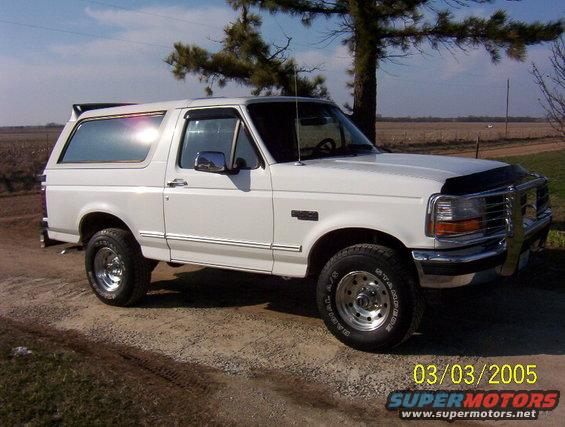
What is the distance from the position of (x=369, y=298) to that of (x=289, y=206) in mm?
1004

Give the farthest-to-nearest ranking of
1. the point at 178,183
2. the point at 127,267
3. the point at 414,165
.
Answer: the point at 127,267
the point at 178,183
the point at 414,165

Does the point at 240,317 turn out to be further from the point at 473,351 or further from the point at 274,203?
the point at 473,351

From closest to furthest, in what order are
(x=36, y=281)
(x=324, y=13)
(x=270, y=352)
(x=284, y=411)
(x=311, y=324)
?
(x=284, y=411)
(x=270, y=352)
(x=311, y=324)
(x=36, y=281)
(x=324, y=13)

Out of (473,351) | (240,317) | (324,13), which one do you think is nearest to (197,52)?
(324,13)

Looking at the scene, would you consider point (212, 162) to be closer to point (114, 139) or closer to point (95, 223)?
point (114, 139)

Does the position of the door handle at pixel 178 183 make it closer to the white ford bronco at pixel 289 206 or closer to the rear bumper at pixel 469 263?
the white ford bronco at pixel 289 206

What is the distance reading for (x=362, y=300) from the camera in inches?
194

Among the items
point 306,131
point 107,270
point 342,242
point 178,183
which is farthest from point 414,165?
point 107,270

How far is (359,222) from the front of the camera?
4762 millimetres

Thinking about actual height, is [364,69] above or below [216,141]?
above

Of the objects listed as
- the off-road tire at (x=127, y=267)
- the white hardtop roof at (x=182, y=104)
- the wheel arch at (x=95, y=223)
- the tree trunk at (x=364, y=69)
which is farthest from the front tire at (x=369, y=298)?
the tree trunk at (x=364, y=69)

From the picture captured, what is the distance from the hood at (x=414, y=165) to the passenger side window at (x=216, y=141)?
0.56 meters

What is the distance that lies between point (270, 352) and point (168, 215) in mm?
1750

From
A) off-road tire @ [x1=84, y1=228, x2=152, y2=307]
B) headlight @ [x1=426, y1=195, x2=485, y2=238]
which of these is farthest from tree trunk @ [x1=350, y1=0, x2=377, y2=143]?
headlight @ [x1=426, y1=195, x2=485, y2=238]
